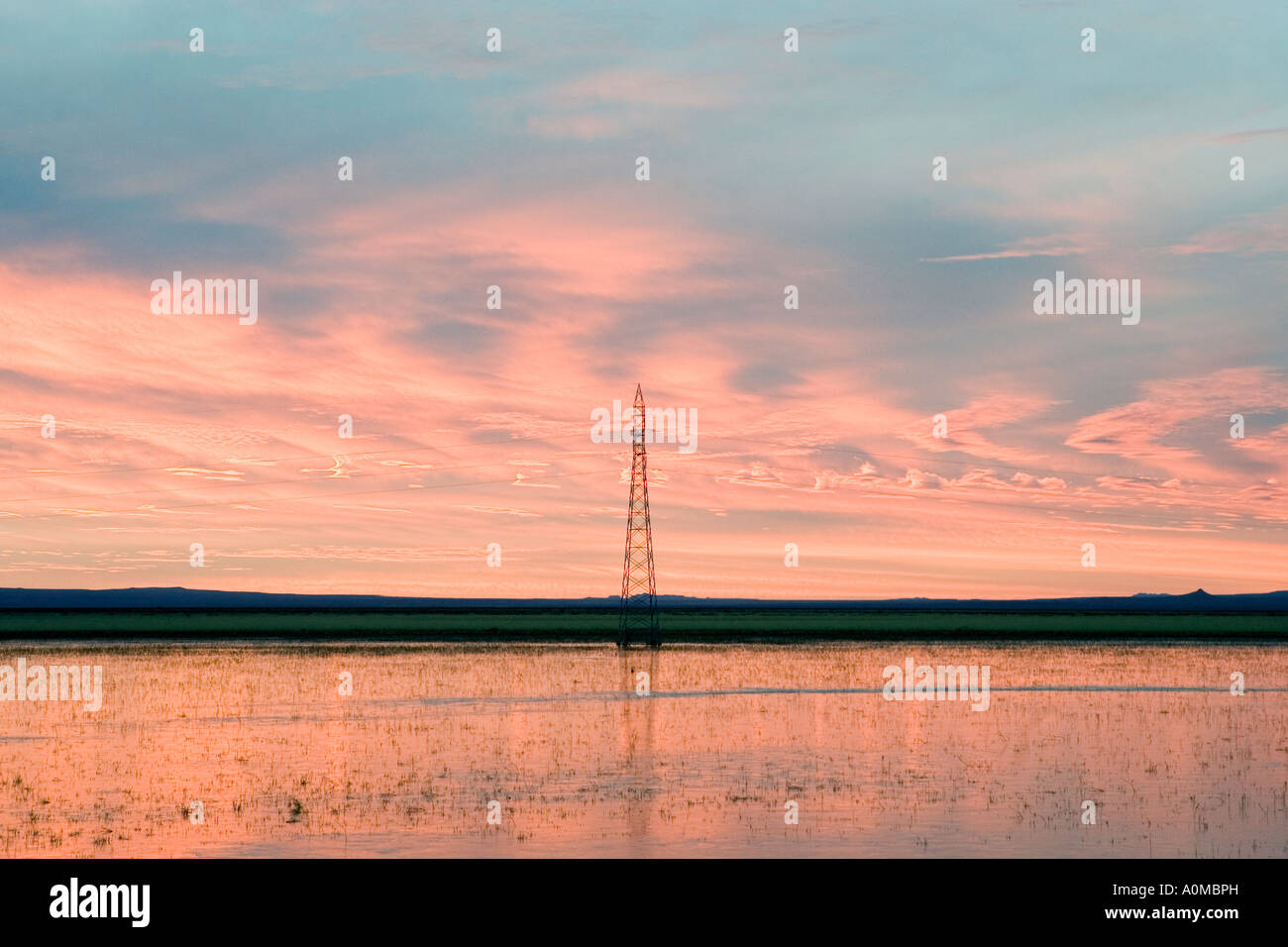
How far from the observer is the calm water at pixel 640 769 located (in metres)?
28.6

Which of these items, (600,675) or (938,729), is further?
(600,675)

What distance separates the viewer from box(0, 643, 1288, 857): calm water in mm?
28578

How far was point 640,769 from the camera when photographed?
38312 millimetres

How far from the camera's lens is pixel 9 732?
4581 cm

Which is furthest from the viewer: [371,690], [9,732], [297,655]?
[297,655]

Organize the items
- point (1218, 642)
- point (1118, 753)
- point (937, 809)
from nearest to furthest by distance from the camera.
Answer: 1. point (937, 809)
2. point (1118, 753)
3. point (1218, 642)
